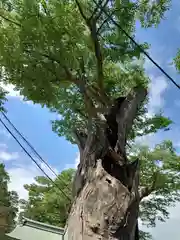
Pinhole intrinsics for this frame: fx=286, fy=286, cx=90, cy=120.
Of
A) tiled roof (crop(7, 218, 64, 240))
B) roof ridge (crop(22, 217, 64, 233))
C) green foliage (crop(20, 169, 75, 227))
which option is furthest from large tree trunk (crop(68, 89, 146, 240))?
green foliage (crop(20, 169, 75, 227))

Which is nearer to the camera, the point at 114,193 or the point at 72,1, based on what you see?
the point at 114,193

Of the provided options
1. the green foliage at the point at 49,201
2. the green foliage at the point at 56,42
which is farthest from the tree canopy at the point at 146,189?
the green foliage at the point at 56,42

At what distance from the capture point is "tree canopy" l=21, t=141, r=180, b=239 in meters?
8.48

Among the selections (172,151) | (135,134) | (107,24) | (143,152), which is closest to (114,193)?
(107,24)

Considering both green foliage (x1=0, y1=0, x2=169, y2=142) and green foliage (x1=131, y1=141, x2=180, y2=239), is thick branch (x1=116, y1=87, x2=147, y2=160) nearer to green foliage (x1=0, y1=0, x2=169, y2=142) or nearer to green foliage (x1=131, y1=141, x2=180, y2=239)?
green foliage (x1=0, y1=0, x2=169, y2=142)

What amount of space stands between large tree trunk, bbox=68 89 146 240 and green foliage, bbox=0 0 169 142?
0.61 meters

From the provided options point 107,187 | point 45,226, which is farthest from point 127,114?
point 45,226

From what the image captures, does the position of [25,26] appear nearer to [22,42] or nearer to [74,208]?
[22,42]

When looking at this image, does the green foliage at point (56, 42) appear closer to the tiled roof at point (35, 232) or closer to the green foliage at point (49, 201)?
the tiled roof at point (35, 232)

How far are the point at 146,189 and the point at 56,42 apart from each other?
317 centimetres

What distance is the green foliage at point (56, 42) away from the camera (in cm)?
386

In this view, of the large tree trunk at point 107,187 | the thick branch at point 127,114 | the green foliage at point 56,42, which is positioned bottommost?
the large tree trunk at point 107,187

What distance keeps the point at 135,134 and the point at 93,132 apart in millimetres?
3881

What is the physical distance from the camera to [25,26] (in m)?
3.75
